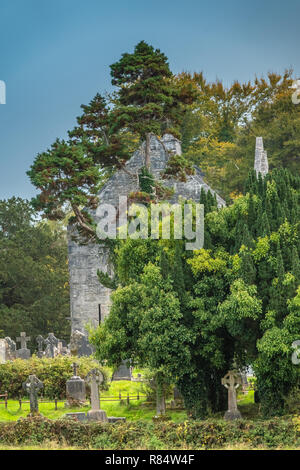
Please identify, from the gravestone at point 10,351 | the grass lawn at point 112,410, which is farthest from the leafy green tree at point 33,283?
the grass lawn at point 112,410

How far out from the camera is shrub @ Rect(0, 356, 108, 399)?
1143 inches

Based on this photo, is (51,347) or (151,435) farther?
(51,347)

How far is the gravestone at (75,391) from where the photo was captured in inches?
1068

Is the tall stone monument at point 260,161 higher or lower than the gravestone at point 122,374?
higher

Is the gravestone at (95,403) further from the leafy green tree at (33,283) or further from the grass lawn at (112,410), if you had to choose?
the leafy green tree at (33,283)

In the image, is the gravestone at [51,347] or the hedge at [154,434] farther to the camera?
the gravestone at [51,347]

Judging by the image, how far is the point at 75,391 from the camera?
2747cm

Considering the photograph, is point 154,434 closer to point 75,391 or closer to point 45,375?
point 75,391

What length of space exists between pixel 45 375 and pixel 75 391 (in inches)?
86.9

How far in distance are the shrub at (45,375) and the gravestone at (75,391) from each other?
4.51 ft

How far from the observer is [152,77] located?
37.4 meters

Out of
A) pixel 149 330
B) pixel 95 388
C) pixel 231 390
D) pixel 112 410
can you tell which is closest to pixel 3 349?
pixel 112 410

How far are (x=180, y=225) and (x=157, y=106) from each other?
13.7 metres

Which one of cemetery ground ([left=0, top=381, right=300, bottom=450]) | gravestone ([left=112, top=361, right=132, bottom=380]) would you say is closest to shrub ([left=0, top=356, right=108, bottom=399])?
gravestone ([left=112, top=361, right=132, bottom=380])
